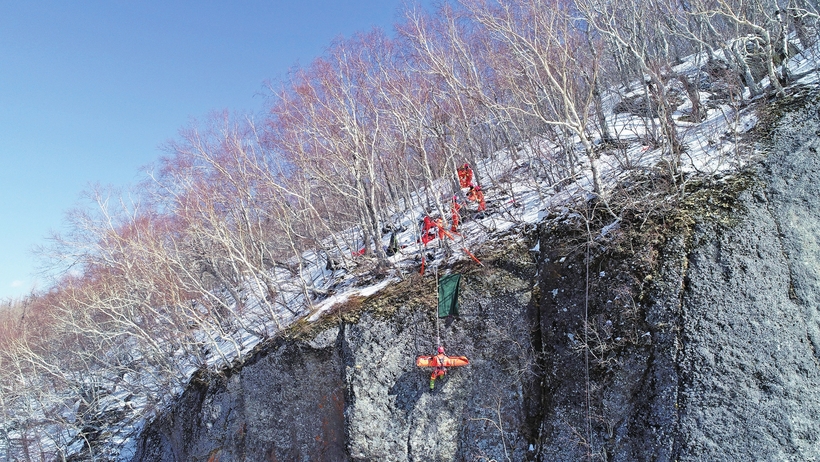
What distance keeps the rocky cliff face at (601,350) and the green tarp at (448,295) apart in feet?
0.68

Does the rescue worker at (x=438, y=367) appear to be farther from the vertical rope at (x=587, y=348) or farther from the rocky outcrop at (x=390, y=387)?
the vertical rope at (x=587, y=348)

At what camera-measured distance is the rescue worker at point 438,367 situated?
8.35 metres

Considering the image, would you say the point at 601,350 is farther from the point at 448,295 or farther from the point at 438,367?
the point at 448,295

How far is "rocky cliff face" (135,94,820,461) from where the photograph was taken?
623cm

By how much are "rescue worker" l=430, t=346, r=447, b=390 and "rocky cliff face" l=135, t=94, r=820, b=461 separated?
0.59ft

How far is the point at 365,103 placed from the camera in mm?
12570

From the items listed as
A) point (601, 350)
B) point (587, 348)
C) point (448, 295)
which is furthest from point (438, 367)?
point (601, 350)

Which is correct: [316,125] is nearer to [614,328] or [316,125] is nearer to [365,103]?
[365,103]

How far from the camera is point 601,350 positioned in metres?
7.23

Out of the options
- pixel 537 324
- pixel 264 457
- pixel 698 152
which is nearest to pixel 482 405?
pixel 537 324

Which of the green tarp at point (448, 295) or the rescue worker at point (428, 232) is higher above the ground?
the rescue worker at point (428, 232)

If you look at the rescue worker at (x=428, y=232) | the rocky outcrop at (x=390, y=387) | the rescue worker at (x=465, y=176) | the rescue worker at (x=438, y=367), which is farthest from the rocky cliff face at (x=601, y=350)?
the rescue worker at (x=465, y=176)

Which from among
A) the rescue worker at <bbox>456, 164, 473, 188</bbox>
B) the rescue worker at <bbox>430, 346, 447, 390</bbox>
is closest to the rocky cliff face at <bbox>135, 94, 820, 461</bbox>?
the rescue worker at <bbox>430, 346, 447, 390</bbox>

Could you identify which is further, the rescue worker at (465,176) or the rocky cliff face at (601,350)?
the rescue worker at (465,176)
